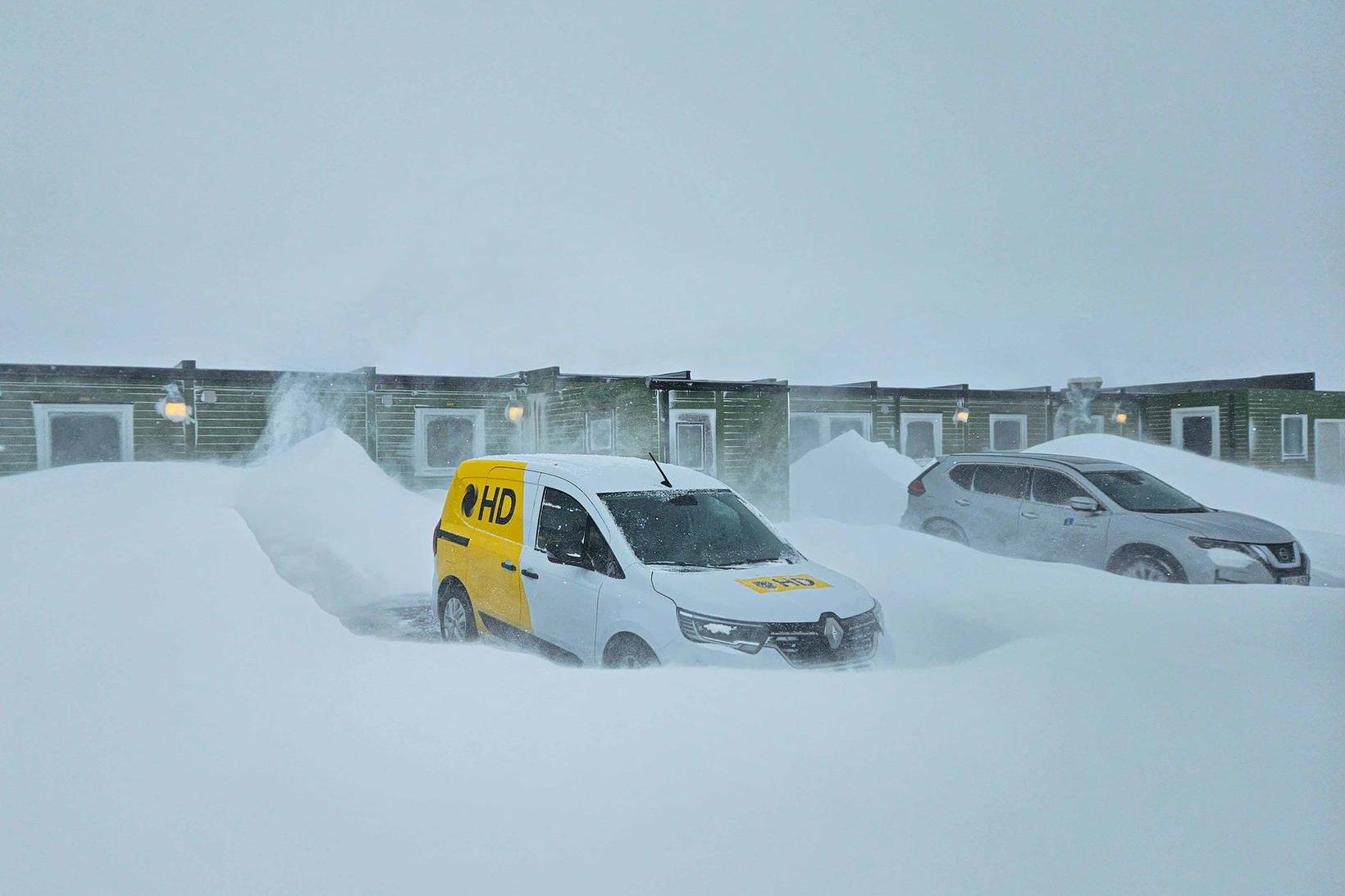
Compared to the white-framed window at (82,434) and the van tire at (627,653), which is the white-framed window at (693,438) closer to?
the van tire at (627,653)

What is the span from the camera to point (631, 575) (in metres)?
3.87

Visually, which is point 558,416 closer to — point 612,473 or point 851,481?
point 851,481

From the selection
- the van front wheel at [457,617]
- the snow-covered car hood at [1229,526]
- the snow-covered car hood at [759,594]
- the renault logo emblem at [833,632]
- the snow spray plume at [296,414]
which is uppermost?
the snow spray plume at [296,414]

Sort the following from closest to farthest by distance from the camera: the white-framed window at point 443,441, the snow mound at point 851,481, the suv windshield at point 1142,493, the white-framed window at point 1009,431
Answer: the suv windshield at point 1142,493 < the white-framed window at point 1009,431 < the snow mound at point 851,481 < the white-framed window at point 443,441

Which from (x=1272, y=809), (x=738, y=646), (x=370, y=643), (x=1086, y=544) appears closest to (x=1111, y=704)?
(x=1272, y=809)

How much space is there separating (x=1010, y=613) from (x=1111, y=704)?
162 cm

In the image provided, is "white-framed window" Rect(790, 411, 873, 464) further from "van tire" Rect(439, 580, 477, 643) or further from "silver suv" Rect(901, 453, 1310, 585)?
"van tire" Rect(439, 580, 477, 643)

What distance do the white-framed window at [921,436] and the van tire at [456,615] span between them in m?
7.03

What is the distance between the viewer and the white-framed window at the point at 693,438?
9.66 metres

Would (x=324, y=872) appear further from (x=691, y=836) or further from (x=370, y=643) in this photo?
(x=370, y=643)

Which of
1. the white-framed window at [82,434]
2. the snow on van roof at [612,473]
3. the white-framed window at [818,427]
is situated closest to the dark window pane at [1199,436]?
the snow on van roof at [612,473]

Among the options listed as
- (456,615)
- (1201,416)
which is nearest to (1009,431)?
(1201,416)

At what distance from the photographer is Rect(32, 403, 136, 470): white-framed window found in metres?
7.72

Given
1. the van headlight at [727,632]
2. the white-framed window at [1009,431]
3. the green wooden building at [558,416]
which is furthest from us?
the white-framed window at [1009,431]
